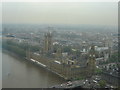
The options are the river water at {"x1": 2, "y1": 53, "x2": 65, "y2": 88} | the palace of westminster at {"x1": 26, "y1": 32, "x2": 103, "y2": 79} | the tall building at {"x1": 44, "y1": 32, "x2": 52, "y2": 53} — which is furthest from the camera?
the tall building at {"x1": 44, "y1": 32, "x2": 52, "y2": 53}

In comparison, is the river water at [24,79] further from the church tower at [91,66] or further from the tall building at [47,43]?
the tall building at [47,43]

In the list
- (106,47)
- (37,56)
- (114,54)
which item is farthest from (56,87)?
(106,47)

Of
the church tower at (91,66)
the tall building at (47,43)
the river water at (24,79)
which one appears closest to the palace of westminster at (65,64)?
the church tower at (91,66)

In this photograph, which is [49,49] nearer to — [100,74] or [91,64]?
[91,64]

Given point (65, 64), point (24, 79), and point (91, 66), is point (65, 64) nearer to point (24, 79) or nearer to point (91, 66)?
point (91, 66)

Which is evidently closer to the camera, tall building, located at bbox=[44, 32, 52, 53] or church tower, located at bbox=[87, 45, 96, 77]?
church tower, located at bbox=[87, 45, 96, 77]

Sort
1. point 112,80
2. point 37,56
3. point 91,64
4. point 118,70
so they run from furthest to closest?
point 37,56 < point 91,64 < point 118,70 < point 112,80

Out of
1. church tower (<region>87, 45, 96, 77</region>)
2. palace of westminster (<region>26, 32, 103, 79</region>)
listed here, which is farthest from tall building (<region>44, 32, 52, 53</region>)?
church tower (<region>87, 45, 96, 77</region>)

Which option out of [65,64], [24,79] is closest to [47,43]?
[65,64]

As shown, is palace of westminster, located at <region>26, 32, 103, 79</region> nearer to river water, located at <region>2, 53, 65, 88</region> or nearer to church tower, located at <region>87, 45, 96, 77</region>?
church tower, located at <region>87, 45, 96, 77</region>

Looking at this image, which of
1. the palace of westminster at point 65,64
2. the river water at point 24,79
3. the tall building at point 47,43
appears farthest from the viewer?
the tall building at point 47,43

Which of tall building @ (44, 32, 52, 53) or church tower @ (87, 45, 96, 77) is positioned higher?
tall building @ (44, 32, 52, 53)
